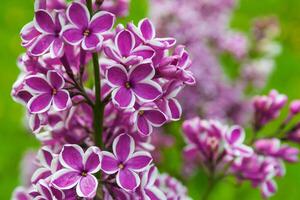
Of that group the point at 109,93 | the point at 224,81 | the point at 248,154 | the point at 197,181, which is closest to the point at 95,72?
the point at 109,93

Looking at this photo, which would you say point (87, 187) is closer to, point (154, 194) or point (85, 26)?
point (154, 194)

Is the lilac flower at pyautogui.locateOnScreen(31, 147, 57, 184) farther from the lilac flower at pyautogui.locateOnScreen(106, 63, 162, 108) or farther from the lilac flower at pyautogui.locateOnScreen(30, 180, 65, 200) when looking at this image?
the lilac flower at pyautogui.locateOnScreen(106, 63, 162, 108)

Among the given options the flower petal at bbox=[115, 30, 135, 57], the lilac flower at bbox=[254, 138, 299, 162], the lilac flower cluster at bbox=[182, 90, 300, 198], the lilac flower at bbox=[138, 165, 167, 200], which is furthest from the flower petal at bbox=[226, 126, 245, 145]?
the flower petal at bbox=[115, 30, 135, 57]

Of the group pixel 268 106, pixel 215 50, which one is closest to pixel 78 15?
pixel 268 106

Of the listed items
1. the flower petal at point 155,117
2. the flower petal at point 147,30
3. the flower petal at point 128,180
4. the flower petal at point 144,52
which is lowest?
the flower petal at point 128,180

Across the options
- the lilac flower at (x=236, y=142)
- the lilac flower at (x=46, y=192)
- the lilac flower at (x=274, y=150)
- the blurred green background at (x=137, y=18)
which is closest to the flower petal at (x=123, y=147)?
the lilac flower at (x=46, y=192)

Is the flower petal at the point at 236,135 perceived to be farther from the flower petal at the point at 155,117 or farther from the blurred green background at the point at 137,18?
the blurred green background at the point at 137,18
